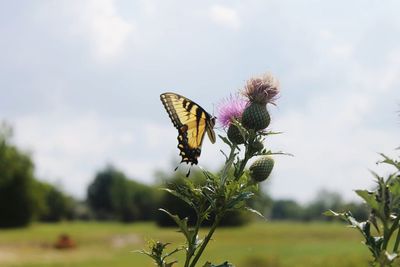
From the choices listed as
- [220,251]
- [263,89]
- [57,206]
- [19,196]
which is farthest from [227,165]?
[57,206]

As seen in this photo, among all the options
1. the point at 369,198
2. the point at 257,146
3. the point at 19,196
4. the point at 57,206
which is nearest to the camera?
the point at 369,198

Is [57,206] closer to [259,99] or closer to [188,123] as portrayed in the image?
[188,123]

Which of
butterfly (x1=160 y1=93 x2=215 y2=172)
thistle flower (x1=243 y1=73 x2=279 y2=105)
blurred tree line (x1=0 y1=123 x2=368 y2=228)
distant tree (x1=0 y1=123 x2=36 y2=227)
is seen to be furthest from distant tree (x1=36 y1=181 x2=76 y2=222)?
thistle flower (x1=243 y1=73 x2=279 y2=105)

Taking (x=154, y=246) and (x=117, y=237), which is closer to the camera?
(x=154, y=246)

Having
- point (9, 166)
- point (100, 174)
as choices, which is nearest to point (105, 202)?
point (100, 174)

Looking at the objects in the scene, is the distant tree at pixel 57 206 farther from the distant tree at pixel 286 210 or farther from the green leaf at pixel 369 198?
the green leaf at pixel 369 198

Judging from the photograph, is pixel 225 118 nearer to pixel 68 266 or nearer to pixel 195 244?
pixel 195 244
